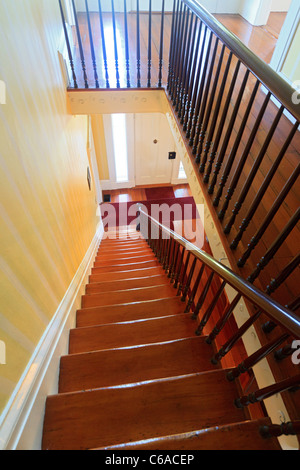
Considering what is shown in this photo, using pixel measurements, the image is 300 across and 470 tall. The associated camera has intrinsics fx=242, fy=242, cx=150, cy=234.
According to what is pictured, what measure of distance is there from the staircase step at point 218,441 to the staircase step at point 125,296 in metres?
1.33

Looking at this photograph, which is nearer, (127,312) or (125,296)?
(127,312)

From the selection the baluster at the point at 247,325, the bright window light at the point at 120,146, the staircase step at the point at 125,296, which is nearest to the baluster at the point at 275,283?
the baluster at the point at 247,325

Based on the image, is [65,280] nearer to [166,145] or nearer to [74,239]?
[74,239]

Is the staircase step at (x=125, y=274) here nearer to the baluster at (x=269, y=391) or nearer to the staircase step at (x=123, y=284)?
the staircase step at (x=123, y=284)

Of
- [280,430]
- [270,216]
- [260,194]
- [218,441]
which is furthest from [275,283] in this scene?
[218,441]

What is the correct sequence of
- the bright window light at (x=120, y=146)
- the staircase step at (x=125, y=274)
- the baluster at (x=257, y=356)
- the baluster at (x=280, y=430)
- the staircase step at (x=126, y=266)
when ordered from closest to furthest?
the baluster at (x=280, y=430)
the baluster at (x=257, y=356)
the staircase step at (x=125, y=274)
the staircase step at (x=126, y=266)
the bright window light at (x=120, y=146)

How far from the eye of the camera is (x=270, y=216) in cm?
113

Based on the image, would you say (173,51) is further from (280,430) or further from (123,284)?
(280,430)

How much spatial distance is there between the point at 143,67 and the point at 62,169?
2.11 metres

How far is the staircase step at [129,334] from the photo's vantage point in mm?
1670

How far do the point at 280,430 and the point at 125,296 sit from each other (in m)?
1.57

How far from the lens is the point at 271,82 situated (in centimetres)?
101

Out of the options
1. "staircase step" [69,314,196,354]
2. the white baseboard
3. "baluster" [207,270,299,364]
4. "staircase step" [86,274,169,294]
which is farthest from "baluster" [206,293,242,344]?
"staircase step" [86,274,169,294]

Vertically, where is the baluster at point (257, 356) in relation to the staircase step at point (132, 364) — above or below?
below
